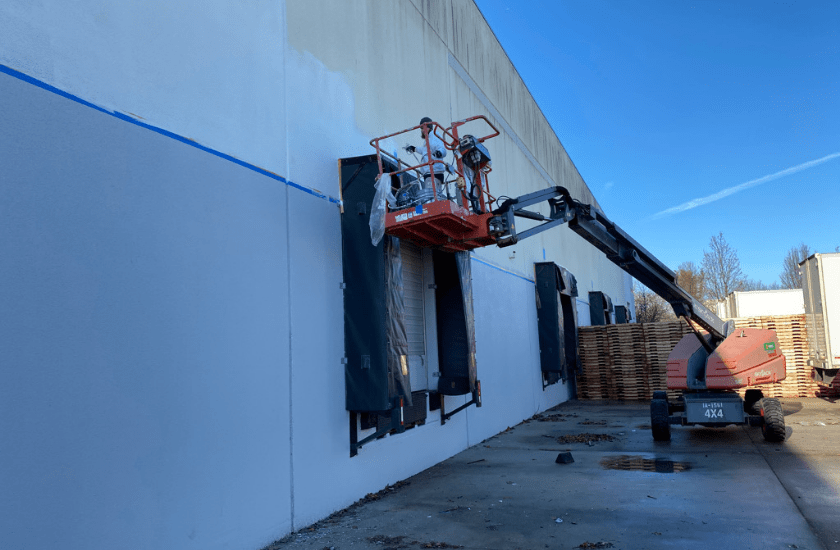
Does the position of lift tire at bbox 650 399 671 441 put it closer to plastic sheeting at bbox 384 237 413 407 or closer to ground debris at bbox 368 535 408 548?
plastic sheeting at bbox 384 237 413 407

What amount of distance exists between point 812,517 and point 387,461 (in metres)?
4.69

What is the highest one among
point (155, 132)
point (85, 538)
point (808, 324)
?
point (155, 132)

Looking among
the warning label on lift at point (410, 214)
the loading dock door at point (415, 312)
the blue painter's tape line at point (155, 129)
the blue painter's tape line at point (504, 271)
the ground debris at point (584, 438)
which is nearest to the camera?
the blue painter's tape line at point (155, 129)

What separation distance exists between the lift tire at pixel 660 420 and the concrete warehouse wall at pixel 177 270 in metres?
4.69

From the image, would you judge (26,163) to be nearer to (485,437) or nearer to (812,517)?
(812,517)

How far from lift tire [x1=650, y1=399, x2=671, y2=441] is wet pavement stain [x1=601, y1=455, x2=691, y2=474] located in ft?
5.12

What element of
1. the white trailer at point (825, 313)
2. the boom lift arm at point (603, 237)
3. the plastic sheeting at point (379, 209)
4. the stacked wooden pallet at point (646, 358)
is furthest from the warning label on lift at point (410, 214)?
the stacked wooden pallet at point (646, 358)

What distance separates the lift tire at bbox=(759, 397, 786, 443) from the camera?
381 inches

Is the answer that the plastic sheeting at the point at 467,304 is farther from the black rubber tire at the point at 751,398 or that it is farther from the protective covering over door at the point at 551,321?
the protective covering over door at the point at 551,321

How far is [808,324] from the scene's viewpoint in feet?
50.6

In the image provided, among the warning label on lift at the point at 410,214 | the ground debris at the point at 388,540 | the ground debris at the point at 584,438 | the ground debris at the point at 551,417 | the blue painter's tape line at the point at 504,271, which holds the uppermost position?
the blue painter's tape line at the point at 504,271

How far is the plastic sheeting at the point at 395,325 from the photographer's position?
6.88 m

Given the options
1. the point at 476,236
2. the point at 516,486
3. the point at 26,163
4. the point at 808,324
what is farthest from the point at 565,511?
the point at 808,324

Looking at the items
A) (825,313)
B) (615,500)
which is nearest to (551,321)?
(825,313)
